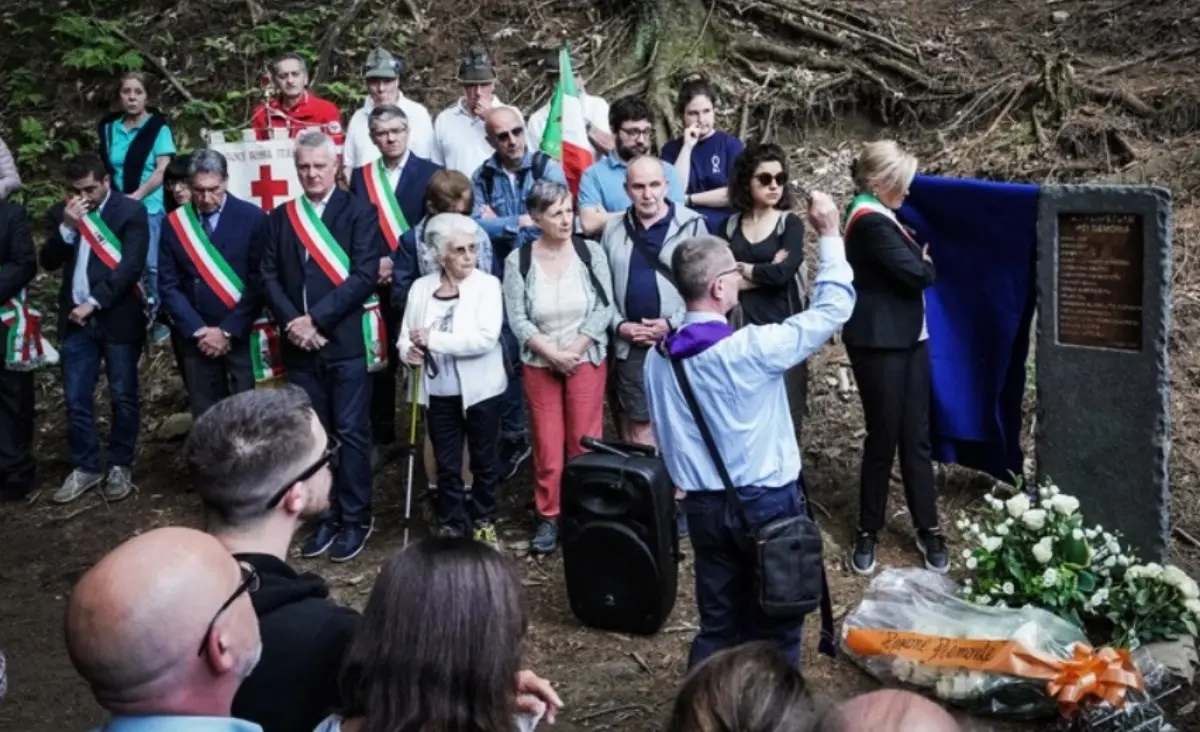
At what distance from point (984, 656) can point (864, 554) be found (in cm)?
128

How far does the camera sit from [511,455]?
7.57 metres

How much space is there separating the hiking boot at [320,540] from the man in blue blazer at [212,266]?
1080 millimetres

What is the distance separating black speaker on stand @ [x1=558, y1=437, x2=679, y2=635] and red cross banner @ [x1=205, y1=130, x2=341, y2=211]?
345 centimetres

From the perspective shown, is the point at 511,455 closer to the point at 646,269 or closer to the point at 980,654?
the point at 646,269

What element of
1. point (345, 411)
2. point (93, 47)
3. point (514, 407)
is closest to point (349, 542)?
point (345, 411)

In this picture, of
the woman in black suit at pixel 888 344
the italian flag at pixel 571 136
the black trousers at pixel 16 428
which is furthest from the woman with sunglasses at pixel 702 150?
the black trousers at pixel 16 428

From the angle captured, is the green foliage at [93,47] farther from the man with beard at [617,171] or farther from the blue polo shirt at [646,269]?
the blue polo shirt at [646,269]

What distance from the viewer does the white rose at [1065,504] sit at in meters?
5.23

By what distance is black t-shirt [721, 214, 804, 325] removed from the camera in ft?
20.1

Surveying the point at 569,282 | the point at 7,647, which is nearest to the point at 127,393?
the point at 7,647

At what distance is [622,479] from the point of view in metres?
5.32

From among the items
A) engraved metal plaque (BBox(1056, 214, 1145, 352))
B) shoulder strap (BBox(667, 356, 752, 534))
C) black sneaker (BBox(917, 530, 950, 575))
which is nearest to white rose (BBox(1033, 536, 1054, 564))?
black sneaker (BBox(917, 530, 950, 575))

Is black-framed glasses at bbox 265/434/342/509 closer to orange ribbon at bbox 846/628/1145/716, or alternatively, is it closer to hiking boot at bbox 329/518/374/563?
orange ribbon at bbox 846/628/1145/716

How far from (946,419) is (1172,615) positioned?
156 centimetres
